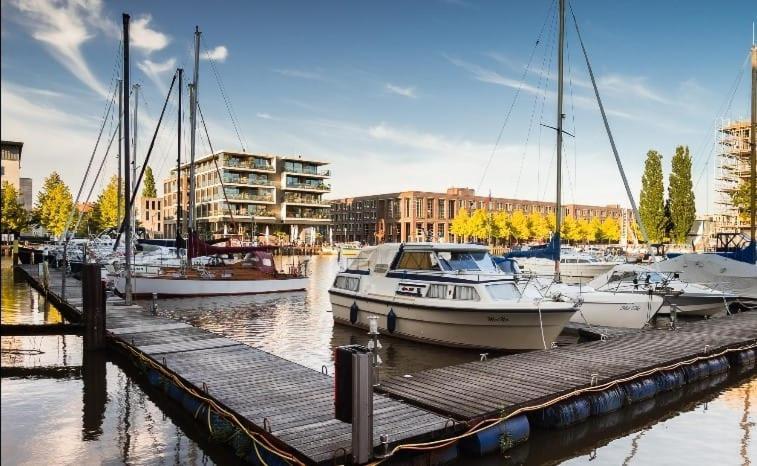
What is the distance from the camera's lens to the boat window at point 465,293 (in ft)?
67.3

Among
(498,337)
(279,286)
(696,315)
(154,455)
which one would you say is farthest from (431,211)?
(154,455)

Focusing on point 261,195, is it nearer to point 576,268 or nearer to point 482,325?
point 576,268

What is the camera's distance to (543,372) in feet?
49.4

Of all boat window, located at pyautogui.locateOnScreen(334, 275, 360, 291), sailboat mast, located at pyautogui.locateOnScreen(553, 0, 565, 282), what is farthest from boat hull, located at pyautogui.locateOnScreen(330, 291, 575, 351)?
sailboat mast, located at pyautogui.locateOnScreen(553, 0, 565, 282)

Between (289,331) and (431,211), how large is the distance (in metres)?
128

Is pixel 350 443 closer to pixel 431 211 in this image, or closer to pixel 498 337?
pixel 498 337

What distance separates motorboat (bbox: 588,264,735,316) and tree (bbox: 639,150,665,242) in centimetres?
6634

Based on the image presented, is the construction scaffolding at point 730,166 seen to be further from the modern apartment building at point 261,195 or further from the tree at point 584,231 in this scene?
the modern apartment building at point 261,195

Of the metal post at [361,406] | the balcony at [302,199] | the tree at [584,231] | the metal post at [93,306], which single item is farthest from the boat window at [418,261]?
the tree at [584,231]

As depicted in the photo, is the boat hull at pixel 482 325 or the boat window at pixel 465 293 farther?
the boat window at pixel 465 293

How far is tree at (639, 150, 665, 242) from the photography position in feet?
297

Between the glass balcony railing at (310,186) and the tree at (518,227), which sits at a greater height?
the glass balcony railing at (310,186)

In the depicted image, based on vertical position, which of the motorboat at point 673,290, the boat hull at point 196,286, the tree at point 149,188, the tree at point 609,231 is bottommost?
the boat hull at point 196,286

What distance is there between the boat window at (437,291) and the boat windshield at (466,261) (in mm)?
1023
